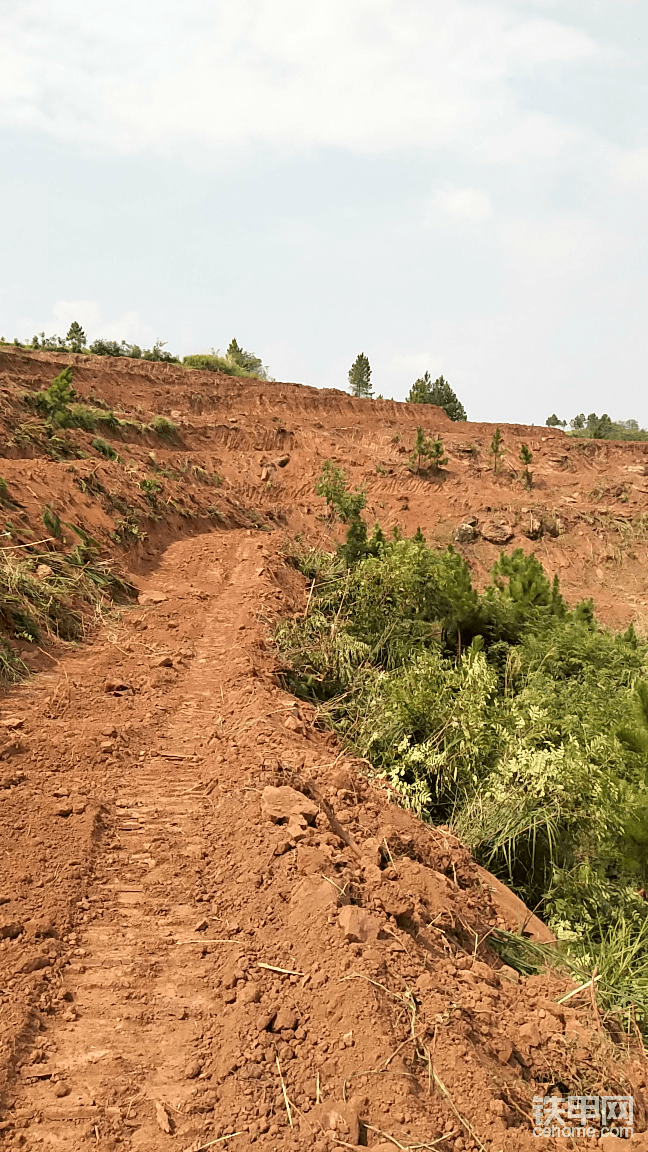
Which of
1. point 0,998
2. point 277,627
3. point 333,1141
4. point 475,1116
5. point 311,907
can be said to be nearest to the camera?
point 333,1141

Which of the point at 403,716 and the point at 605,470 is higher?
the point at 605,470

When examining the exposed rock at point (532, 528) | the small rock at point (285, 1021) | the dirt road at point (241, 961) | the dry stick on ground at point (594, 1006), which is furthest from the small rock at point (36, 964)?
the exposed rock at point (532, 528)

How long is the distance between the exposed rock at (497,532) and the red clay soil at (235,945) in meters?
12.3

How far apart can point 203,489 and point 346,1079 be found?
11.9m

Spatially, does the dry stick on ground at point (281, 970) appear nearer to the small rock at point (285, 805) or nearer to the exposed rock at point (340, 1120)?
the exposed rock at point (340, 1120)

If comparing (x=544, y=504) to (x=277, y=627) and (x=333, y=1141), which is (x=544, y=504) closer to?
(x=277, y=627)

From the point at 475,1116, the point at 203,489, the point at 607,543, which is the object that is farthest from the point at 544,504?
the point at 475,1116

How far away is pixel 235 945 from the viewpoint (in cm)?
265

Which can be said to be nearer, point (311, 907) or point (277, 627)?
point (311, 907)

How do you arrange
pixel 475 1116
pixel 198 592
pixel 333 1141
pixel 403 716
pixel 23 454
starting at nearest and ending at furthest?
pixel 333 1141 → pixel 475 1116 → pixel 403 716 → pixel 198 592 → pixel 23 454

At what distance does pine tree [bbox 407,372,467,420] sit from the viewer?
29.7 meters

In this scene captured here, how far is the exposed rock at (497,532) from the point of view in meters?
17.3

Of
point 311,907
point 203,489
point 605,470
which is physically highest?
point 605,470

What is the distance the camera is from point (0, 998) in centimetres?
226
